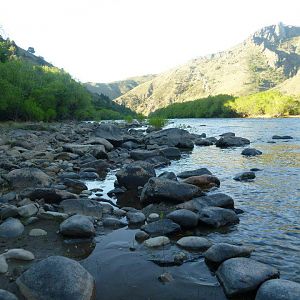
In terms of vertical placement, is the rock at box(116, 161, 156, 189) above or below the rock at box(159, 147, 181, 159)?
A: above

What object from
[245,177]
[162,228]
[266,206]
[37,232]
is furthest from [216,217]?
[245,177]

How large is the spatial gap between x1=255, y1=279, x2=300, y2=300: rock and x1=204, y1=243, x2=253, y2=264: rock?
3.90 feet

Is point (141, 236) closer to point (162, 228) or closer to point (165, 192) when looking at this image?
point (162, 228)

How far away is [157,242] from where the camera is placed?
6.95 metres

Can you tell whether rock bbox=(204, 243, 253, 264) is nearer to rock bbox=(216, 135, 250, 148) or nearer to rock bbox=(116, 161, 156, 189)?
rock bbox=(116, 161, 156, 189)

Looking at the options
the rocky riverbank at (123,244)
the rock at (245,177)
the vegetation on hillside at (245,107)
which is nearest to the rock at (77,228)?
the rocky riverbank at (123,244)

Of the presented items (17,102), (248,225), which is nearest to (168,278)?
(248,225)

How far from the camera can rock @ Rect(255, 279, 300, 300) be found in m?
4.64

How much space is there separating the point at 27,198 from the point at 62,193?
89 cm

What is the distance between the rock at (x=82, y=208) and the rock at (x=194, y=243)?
2455 mm

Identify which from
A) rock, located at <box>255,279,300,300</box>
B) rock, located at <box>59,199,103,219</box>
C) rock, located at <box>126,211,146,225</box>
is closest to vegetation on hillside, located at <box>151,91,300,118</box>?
rock, located at <box>126,211,146,225</box>

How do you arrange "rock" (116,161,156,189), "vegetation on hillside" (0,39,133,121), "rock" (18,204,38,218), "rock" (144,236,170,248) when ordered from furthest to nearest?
"vegetation on hillside" (0,39,133,121)
"rock" (116,161,156,189)
"rock" (18,204,38,218)
"rock" (144,236,170,248)

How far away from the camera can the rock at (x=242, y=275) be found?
16.8 feet

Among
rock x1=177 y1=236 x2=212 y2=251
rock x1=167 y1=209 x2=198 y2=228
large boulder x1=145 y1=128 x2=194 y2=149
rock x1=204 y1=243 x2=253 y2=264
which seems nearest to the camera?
rock x1=204 y1=243 x2=253 y2=264
